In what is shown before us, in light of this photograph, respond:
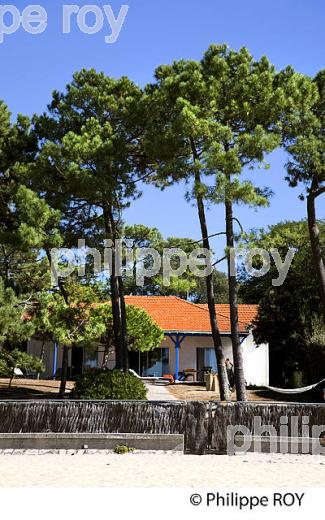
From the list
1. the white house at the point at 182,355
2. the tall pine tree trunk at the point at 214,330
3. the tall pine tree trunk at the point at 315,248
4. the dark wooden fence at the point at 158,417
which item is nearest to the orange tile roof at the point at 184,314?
the white house at the point at 182,355

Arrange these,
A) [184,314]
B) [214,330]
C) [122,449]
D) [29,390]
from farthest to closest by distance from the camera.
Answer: [184,314]
[29,390]
[214,330]
[122,449]

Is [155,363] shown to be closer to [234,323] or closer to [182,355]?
[182,355]

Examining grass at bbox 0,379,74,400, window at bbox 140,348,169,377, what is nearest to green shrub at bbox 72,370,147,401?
grass at bbox 0,379,74,400

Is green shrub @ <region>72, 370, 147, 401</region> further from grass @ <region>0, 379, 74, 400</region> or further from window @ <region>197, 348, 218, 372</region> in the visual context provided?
window @ <region>197, 348, 218, 372</region>

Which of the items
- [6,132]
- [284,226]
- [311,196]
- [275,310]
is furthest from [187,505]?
[284,226]

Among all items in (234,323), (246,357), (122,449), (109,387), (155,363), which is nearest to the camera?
(122,449)

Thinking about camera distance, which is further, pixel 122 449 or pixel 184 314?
pixel 184 314

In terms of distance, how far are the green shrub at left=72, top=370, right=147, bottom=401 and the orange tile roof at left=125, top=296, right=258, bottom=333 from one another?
17007mm

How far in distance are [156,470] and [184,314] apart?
26.1m

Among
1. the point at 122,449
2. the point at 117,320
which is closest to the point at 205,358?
the point at 117,320

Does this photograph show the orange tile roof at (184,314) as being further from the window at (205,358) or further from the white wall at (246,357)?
the window at (205,358)

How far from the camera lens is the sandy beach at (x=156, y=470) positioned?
37.6 feet

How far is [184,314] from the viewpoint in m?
39.0

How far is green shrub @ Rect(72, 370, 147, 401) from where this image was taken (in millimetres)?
18188
